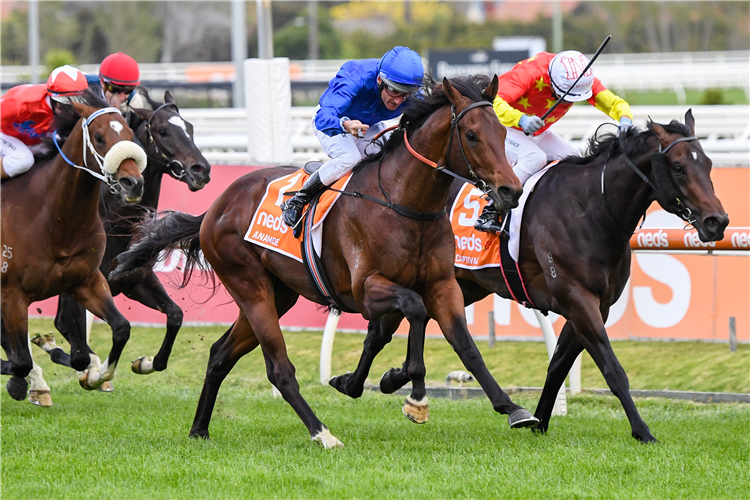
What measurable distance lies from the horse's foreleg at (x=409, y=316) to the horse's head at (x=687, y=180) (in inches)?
61.9

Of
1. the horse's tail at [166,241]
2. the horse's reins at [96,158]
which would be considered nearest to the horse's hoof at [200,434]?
the horse's tail at [166,241]

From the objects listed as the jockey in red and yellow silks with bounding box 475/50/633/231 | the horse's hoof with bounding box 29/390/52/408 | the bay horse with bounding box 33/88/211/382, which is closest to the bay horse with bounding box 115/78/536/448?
the jockey in red and yellow silks with bounding box 475/50/633/231

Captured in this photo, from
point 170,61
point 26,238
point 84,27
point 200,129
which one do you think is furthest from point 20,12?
point 26,238

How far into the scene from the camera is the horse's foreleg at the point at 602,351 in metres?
5.39

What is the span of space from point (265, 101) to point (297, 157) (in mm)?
665

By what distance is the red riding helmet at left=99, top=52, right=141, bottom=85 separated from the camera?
23.3ft

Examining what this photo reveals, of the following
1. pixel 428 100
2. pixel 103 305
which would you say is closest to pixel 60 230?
Result: pixel 103 305

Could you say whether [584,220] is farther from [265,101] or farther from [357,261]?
[265,101]

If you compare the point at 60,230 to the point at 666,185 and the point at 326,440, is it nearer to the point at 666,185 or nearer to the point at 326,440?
the point at 326,440

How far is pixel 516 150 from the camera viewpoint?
6422 millimetres

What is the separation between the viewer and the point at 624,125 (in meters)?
5.93

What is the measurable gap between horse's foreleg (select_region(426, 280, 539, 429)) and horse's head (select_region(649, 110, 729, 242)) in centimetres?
132

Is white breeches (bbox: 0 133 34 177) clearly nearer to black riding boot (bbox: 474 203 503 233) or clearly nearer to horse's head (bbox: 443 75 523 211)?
black riding boot (bbox: 474 203 503 233)

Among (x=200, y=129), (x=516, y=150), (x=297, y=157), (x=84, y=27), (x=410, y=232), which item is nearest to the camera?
(x=410, y=232)
